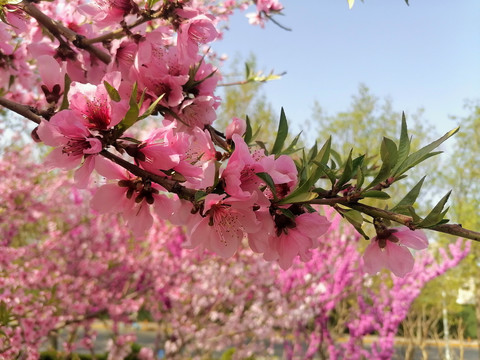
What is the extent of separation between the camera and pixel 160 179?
94 centimetres

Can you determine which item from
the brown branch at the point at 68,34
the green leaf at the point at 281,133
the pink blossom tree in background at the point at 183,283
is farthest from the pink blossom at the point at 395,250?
the pink blossom tree in background at the point at 183,283

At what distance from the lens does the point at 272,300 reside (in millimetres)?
7570

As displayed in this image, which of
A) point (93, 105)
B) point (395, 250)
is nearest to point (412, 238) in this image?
point (395, 250)

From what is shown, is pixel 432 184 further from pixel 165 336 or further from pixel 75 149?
pixel 75 149

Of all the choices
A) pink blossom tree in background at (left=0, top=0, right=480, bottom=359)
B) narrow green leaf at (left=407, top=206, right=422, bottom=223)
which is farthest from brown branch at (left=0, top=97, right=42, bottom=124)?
narrow green leaf at (left=407, top=206, right=422, bottom=223)

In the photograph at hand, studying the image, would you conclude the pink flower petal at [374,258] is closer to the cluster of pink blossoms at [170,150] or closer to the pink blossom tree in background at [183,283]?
the cluster of pink blossoms at [170,150]

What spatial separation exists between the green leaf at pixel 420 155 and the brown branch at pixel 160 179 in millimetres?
469

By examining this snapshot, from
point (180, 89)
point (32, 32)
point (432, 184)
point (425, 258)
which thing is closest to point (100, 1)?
point (180, 89)

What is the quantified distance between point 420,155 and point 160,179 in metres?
0.58

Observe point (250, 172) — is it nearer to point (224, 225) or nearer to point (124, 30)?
point (224, 225)

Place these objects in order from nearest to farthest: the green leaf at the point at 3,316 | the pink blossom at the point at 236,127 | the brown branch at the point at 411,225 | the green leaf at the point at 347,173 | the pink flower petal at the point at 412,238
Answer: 1. the brown branch at the point at 411,225
2. the green leaf at the point at 347,173
3. the pink flower petal at the point at 412,238
4. the pink blossom at the point at 236,127
5. the green leaf at the point at 3,316

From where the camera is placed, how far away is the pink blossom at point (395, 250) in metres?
1.06

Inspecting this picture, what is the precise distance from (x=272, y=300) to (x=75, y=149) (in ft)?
23.2

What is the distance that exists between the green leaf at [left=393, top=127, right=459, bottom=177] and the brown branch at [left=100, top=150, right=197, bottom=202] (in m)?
0.47
